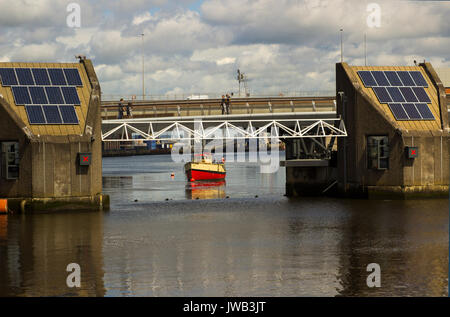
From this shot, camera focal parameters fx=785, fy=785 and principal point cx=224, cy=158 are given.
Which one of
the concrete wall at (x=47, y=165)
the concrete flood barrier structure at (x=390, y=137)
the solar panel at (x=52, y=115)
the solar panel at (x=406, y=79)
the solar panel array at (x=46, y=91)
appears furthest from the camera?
the solar panel at (x=406, y=79)

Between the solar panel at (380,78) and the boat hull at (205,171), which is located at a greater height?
the solar panel at (380,78)

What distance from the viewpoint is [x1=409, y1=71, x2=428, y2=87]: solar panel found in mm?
69500

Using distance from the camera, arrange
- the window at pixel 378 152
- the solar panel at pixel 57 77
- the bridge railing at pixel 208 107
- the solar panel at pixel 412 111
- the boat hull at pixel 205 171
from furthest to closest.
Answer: the boat hull at pixel 205 171 → the bridge railing at pixel 208 107 → the solar panel at pixel 412 111 → the window at pixel 378 152 → the solar panel at pixel 57 77

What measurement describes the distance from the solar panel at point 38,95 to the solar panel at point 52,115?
0.61m

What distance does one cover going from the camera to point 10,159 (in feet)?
178

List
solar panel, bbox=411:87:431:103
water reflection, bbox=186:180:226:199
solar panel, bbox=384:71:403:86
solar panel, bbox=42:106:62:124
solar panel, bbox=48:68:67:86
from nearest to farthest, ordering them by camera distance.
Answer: solar panel, bbox=42:106:62:124 → solar panel, bbox=48:68:67:86 → solar panel, bbox=411:87:431:103 → solar panel, bbox=384:71:403:86 → water reflection, bbox=186:180:226:199

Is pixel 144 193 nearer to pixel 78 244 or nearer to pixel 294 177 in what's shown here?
pixel 294 177

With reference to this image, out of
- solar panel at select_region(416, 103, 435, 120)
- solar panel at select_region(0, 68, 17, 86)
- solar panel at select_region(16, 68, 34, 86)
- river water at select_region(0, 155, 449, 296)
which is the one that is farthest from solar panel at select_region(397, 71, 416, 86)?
solar panel at select_region(0, 68, 17, 86)

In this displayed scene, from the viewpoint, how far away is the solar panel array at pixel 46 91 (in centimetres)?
5572

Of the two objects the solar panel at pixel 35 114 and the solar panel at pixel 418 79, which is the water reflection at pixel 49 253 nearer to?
the solar panel at pixel 35 114

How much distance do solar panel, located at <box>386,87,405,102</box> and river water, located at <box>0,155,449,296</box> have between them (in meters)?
9.63

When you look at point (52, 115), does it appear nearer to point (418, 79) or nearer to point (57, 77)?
point (57, 77)

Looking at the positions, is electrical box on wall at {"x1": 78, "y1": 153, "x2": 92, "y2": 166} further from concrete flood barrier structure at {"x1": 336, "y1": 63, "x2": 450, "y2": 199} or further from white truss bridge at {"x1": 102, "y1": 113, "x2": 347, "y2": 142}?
concrete flood barrier structure at {"x1": 336, "y1": 63, "x2": 450, "y2": 199}

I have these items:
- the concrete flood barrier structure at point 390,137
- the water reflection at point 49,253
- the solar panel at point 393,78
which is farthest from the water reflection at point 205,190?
the water reflection at point 49,253
